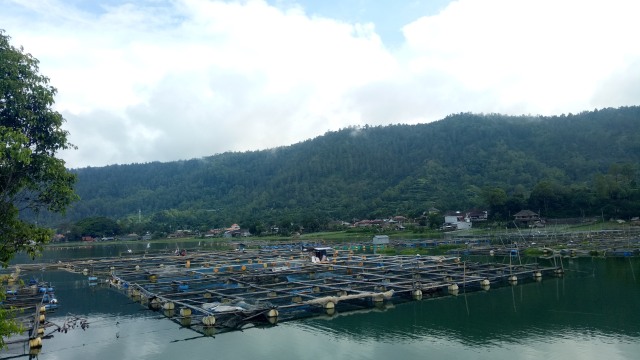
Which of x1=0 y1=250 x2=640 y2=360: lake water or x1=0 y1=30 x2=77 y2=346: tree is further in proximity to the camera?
x1=0 y1=250 x2=640 y2=360: lake water

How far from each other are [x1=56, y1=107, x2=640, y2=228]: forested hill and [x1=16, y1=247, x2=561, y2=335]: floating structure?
33.4 m

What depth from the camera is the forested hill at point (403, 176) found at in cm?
7159

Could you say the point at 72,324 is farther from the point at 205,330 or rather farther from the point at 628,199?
the point at 628,199

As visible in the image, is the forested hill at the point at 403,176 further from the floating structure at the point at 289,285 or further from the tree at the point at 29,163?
the tree at the point at 29,163

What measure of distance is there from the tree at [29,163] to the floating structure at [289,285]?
411 inches

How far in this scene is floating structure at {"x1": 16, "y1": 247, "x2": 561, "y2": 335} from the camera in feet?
60.1

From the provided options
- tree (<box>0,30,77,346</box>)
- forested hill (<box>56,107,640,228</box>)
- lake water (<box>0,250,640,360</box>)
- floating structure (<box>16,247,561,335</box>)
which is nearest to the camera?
tree (<box>0,30,77,346</box>)

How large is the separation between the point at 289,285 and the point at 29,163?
19322 millimetres

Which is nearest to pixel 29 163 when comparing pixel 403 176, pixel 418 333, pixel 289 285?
pixel 418 333

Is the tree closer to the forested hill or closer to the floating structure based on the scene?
the floating structure

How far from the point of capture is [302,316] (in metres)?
18.7

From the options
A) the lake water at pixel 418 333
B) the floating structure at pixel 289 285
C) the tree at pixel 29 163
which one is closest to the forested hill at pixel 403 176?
the floating structure at pixel 289 285

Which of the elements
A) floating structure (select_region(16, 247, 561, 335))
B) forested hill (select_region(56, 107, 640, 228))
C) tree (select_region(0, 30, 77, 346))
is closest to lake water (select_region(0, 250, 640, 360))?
floating structure (select_region(16, 247, 561, 335))

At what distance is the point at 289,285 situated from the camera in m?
24.7
